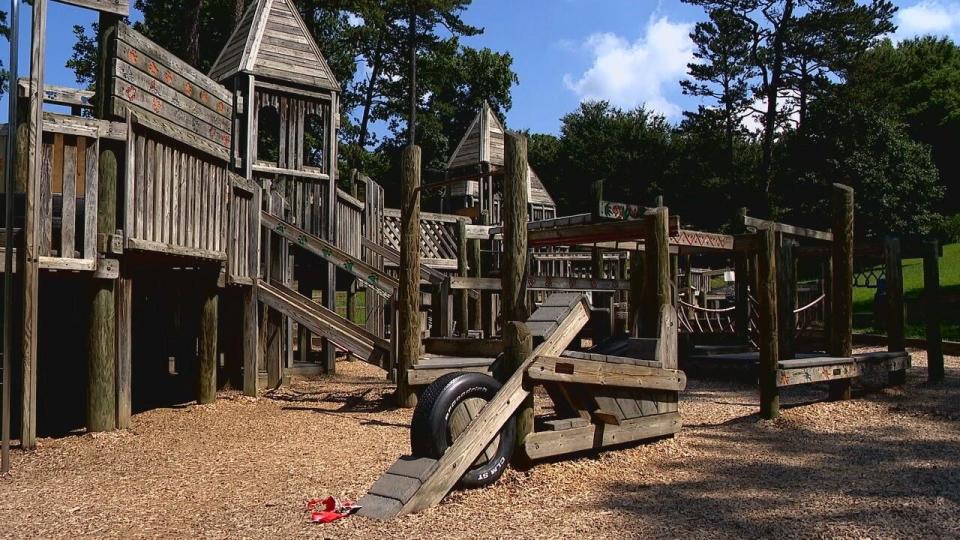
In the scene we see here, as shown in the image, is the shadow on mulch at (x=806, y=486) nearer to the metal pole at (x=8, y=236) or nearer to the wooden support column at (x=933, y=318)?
the wooden support column at (x=933, y=318)

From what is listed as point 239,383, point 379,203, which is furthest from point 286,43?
point 239,383

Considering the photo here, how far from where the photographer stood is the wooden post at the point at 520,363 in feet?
21.7

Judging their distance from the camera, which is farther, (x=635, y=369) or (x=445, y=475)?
(x=635, y=369)

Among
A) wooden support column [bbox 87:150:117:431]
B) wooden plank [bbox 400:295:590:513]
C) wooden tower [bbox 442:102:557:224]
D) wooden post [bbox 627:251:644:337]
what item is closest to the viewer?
wooden plank [bbox 400:295:590:513]

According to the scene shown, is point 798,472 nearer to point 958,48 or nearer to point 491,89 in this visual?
point 491,89

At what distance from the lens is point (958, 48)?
53344 mm

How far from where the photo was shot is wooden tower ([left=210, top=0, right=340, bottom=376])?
13.4 meters

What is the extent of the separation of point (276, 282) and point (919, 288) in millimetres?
24144

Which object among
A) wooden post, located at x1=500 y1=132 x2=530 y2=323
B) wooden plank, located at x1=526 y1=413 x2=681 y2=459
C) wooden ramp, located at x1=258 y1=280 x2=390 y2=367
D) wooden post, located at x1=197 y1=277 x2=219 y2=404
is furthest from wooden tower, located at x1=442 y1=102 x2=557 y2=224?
wooden post, located at x1=500 y1=132 x2=530 y2=323

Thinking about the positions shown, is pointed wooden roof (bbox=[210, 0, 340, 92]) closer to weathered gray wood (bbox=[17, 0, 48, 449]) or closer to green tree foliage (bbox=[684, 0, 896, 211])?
weathered gray wood (bbox=[17, 0, 48, 449])

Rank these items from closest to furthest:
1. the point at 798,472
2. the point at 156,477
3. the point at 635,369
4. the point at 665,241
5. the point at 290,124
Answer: the point at 156,477
the point at 798,472
the point at 635,369
the point at 665,241
the point at 290,124

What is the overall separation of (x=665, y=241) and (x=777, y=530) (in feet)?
12.5

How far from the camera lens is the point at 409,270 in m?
9.77

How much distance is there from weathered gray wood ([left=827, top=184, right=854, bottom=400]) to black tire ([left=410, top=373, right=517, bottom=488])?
6.62m
